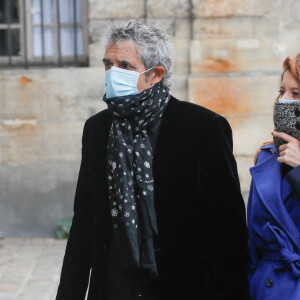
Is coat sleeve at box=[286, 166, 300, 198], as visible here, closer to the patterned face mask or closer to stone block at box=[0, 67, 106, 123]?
the patterned face mask

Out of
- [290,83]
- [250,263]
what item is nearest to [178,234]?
[250,263]

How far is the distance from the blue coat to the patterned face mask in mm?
153

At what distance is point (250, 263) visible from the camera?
123 inches

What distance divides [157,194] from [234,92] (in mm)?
4427

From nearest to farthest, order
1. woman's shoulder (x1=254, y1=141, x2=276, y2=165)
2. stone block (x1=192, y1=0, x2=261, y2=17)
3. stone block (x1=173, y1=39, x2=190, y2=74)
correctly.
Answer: woman's shoulder (x1=254, y1=141, x2=276, y2=165) → stone block (x1=192, y1=0, x2=261, y2=17) → stone block (x1=173, y1=39, x2=190, y2=74)

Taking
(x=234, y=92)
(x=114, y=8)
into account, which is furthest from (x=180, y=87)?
(x=114, y=8)

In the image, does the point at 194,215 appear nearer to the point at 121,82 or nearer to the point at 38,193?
the point at 121,82

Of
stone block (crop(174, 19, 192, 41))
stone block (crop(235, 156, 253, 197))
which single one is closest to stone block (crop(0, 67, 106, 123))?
stone block (crop(174, 19, 192, 41))

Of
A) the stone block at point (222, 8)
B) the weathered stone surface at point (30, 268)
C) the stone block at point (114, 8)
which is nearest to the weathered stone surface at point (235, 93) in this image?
the stone block at point (222, 8)

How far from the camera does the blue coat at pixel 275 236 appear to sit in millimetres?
2955

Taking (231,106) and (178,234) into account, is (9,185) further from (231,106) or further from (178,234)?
(178,234)

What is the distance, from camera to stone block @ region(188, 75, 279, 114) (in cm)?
733

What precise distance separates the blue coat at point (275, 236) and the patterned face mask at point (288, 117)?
0.50 feet

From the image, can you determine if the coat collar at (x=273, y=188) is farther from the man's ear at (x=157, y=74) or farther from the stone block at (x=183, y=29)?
the stone block at (x=183, y=29)
